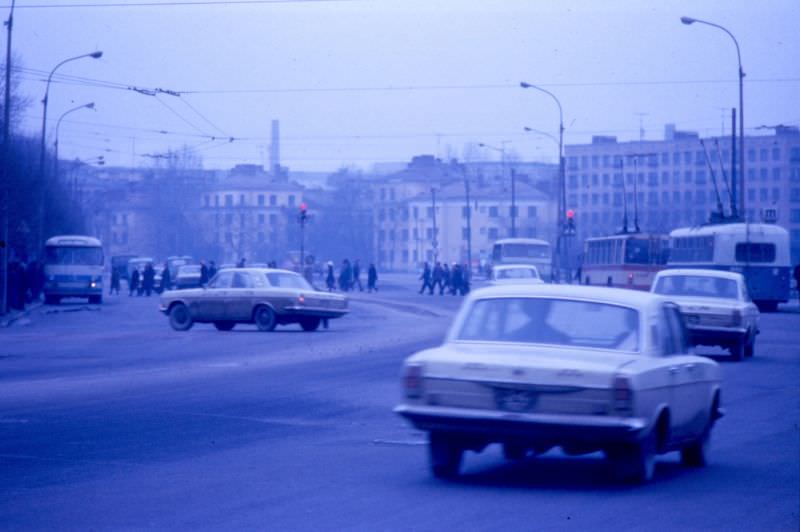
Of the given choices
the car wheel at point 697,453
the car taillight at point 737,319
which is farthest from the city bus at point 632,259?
the car wheel at point 697,453

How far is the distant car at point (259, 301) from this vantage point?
108 ft

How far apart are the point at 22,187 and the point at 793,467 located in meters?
43.5

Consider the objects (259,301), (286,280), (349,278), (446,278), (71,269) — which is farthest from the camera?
(349,278)

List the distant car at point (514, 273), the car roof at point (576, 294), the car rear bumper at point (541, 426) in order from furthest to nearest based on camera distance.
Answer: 1. the distant car at point (514, 273)
2. the car roof at point (576, 294)
3. the car rear bumper at point (541, 426)

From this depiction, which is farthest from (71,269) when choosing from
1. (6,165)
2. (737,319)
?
(737,319)

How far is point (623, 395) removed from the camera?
30.5 feet

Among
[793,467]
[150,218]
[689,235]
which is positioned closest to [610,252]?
[689,235]

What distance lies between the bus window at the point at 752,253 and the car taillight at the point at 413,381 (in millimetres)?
42960

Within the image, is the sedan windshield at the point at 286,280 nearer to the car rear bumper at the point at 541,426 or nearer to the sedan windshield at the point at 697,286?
the sedan windshield at the point at 697,286

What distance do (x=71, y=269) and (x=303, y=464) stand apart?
50318mm

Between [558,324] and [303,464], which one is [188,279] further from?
[558,324]

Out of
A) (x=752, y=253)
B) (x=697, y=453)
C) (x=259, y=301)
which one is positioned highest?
(x=752, y=253)

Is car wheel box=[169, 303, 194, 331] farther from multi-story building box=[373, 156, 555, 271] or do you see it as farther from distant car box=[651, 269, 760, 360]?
multi-story building box=[373, 156, 555, 271]

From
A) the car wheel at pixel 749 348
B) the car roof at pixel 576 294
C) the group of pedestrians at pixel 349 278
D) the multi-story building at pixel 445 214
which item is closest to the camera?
the car roof at pixel 576 294
